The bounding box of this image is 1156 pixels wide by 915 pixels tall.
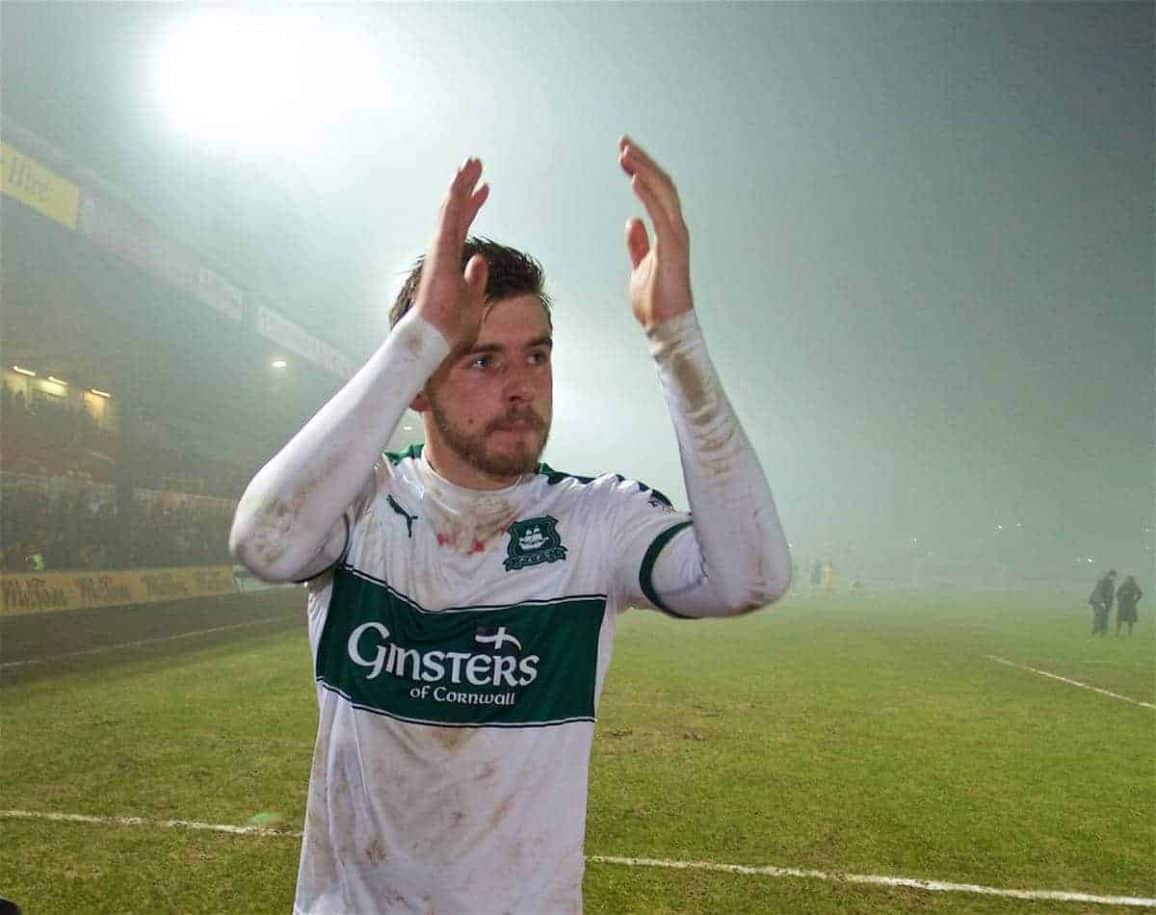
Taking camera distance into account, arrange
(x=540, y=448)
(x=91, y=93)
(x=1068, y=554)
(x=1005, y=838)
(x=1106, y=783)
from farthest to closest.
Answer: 1. (x=1068, y=554)
2. (x=91, y=93)
3. (x=1106, y=783)
4. (x=1005, y=838)
5. (x=540, y=448)

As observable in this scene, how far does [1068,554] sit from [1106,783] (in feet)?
343

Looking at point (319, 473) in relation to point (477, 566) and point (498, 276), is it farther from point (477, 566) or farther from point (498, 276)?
point (498, 276)

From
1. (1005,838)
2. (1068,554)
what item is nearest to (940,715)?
(1005,838)

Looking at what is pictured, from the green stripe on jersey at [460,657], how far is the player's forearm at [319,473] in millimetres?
314

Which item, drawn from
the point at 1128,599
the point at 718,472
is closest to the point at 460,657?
the point at 718,472

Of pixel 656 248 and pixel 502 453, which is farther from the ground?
pixel 656 248

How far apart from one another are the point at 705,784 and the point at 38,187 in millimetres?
18572

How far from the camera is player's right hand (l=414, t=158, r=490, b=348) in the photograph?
1.69 m

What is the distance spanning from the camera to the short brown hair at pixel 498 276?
195cm

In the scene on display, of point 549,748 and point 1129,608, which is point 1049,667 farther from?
point 549,748

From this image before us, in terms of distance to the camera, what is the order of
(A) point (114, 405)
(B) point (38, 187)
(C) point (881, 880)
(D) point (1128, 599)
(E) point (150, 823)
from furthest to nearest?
(A) point (114, 405)
(D) point (1128, 599)
(B) point (38, 187)
(E) point (150, 823)
(C) point (881, 880)

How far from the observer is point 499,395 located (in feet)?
6.10

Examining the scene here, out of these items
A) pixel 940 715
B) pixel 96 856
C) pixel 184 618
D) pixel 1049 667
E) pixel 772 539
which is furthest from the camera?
pixel 184 618

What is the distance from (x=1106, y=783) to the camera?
7281 millimetres
